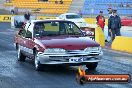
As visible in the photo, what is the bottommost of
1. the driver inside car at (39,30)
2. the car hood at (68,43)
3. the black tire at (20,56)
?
the black tire at (20,56)

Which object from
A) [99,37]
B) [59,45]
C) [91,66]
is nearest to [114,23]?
[99,37]

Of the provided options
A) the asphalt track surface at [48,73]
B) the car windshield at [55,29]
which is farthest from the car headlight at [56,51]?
the car windshield at [55,29]

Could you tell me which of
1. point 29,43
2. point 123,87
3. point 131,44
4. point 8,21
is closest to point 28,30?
point 29,43

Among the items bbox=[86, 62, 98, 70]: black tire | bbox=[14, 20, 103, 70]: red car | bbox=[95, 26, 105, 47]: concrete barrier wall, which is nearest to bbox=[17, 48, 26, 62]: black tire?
bbox=[14, 20, 103, 70]: red car

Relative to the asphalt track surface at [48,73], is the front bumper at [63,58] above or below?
above

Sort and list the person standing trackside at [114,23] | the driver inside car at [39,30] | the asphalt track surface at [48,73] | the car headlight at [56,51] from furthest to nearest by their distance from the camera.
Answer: the person standing trackside at [114,23], the driver inside car at [39,30], the car headlight at [56,51], the asphalt track surface at [48,73]

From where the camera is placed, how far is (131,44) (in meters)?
18.4

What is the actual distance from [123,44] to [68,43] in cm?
813

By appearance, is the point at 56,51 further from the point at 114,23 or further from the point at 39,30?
the point at 114,23

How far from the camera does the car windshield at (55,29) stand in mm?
12359

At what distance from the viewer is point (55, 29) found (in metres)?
12.5

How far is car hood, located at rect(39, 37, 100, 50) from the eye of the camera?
11.2 m

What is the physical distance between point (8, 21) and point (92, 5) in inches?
429

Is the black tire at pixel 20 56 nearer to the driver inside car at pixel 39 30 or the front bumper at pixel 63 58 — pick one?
the driver inside car at pixel 39 30
